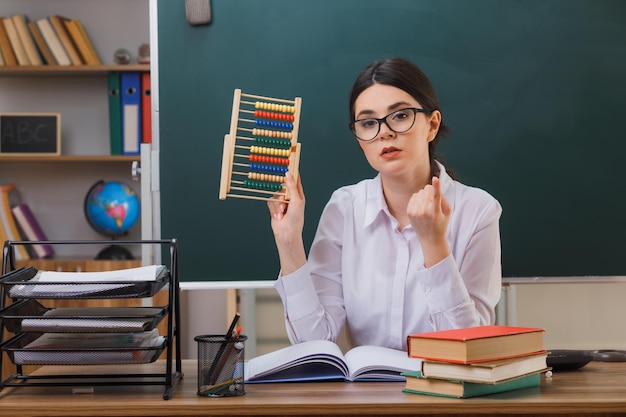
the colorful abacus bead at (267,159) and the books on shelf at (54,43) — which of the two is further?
the books on shelf at (54,43)

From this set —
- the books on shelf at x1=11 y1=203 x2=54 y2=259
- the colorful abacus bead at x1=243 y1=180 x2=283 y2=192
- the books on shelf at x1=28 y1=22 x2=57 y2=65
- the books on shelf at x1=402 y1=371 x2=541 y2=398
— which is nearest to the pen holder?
the books on shelf at x1=402 y1=371 x2=541 y2=398

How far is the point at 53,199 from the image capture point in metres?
4.25

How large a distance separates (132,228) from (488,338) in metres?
3.15

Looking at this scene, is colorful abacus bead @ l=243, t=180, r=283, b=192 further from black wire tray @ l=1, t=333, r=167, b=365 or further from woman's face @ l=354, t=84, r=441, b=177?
black wire tray @ l=1, t=333, r=167, b=365

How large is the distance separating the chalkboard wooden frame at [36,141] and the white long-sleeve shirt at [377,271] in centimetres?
227

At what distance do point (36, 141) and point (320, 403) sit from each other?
10.1 ft

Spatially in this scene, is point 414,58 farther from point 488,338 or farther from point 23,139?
point 23,139

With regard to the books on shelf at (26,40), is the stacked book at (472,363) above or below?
below

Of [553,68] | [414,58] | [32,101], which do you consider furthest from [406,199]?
[32,101]

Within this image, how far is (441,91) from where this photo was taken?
8.35ft

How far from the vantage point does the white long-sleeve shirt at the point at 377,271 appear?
192cm

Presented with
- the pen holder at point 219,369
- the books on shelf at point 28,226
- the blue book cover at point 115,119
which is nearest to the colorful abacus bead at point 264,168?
the pen holder at point 219,369

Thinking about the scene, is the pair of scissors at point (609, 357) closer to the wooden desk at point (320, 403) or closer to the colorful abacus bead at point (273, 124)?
the wooden desk at point (320, 403)

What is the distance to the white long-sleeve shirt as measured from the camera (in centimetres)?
192
